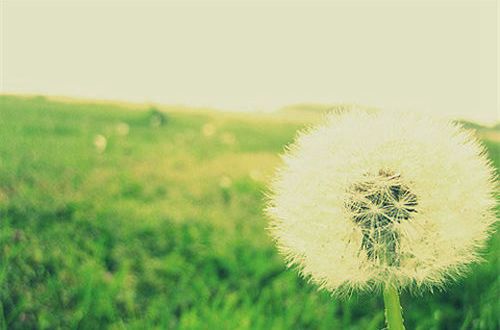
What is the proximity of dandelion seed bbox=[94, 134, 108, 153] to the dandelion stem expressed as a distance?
681 centimetres

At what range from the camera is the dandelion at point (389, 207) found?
1.36m

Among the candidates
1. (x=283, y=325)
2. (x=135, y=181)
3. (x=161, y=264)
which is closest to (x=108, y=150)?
(x=135, y=181)

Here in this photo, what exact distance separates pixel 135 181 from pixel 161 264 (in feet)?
7.85

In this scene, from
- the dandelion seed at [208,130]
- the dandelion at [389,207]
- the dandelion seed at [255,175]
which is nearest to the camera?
the dandelion at [389,207]

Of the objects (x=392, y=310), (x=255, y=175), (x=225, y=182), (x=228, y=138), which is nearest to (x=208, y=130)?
(x=228, y=138)

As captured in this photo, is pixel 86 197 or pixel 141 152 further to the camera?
pixel 141 152

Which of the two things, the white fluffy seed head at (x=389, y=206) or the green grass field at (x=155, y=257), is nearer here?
the white fluffy seed head at (x=389, y=206)

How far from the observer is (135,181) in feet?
19.8

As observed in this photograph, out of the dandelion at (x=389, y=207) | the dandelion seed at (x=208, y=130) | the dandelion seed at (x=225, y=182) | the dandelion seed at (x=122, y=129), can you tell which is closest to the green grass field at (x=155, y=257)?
the dandelion seed at (x=225, y=182)

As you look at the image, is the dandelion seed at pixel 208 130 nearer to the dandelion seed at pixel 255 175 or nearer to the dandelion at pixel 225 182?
the dandelion seed at pixel 255 175

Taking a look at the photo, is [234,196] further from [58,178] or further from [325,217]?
[325,217]

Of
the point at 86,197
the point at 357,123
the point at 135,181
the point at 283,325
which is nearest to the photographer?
the point at 357,123

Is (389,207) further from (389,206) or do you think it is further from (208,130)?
(208,130)

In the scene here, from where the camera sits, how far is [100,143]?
329 inches
